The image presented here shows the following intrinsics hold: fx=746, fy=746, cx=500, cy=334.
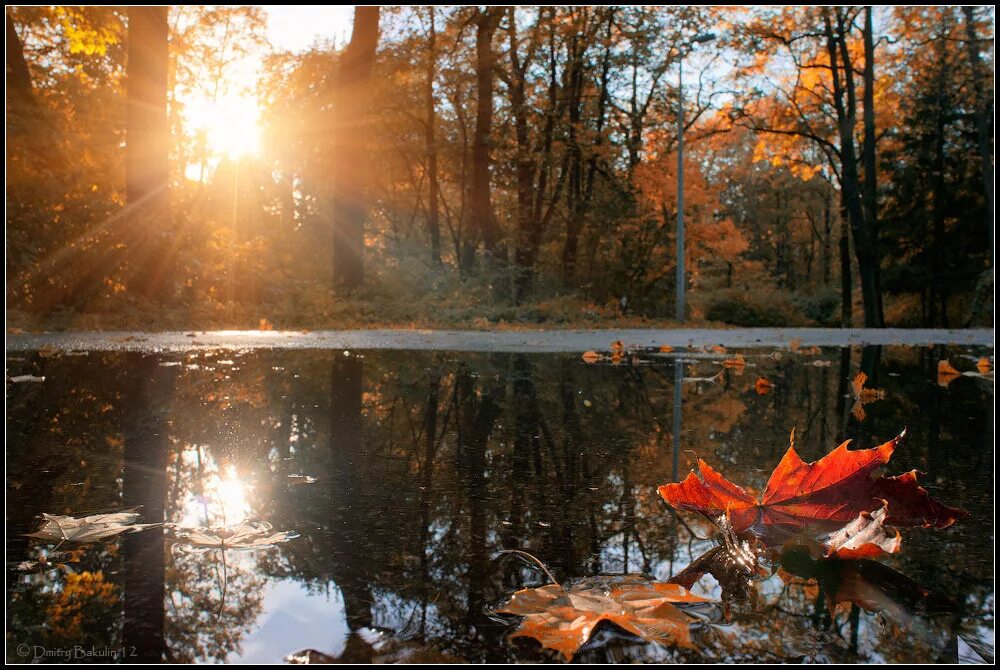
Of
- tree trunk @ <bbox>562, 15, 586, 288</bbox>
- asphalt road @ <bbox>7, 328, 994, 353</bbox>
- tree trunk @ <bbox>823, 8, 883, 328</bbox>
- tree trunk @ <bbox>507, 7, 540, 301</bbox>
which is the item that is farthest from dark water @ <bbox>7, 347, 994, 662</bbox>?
tree trunk @ <bbox>562, 15, 586, 288</bbox>

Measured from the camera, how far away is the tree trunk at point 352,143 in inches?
591

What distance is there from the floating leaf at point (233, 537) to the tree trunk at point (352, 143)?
13.6 meters

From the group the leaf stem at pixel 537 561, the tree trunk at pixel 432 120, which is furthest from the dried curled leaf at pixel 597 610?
the tree trunk at pixel 432 120

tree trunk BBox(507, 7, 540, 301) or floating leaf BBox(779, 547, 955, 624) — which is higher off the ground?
tree trunk BBox(507, 7, 540, 301)

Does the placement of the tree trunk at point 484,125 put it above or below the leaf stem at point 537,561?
above

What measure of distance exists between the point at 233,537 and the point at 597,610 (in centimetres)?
83

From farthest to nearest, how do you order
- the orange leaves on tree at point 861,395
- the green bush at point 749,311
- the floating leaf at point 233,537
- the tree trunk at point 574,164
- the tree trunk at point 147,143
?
1. the green bush at point 749,311
2. the tree trunk at point 574,164
3. the tree trunk at point 147,143
4. the orange leaves on tree at point 861,395
5. the floating leaf at point 233,537

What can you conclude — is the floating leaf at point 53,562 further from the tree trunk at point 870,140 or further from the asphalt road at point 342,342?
the tree trunk at point 870,140

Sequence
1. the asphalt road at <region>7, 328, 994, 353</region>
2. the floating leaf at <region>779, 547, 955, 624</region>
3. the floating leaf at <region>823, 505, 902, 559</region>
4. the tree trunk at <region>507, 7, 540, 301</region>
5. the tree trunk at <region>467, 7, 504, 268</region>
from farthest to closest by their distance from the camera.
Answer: the tree trunk at <region>507, 7, 540, 301</region>
the tree trunk at <region>467, 7, 504, 268</region>
the asphalt road at <region>7, 328, 994, 353</region>
the floating leaf at <region>823, 505, 902, 559</region>
the floating leaf at <region>779, 547, 955, 624</region>

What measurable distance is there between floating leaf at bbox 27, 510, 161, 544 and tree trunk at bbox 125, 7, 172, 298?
1117 cm

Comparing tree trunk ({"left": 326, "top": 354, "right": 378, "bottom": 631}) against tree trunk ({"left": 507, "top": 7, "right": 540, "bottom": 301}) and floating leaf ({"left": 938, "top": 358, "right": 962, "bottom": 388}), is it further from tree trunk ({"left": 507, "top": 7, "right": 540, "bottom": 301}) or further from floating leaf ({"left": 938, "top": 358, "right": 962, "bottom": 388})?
tree trunk ({"left": 507, "top": 7, "right": 540, "bottom": 301})

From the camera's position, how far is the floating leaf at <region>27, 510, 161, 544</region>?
1.59 meters

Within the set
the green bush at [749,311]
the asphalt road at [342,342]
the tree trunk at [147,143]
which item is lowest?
the asphalt road at [342,342]

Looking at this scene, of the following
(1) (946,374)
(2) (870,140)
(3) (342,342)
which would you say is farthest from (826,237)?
(1) (946,374)
